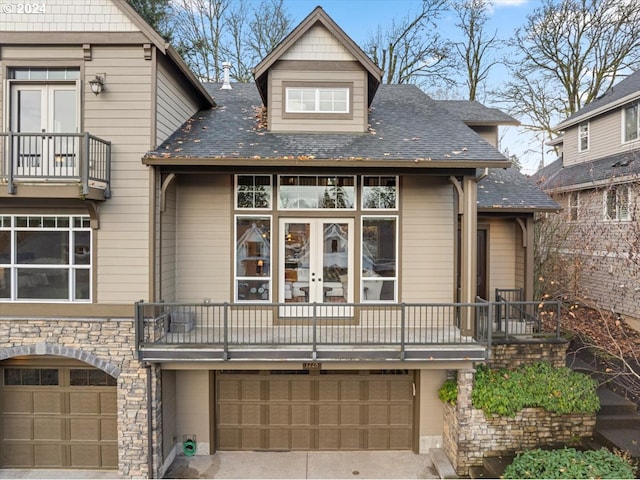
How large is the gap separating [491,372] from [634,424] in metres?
3.10

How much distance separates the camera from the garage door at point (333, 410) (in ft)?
27.0

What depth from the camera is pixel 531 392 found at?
23.3 ft

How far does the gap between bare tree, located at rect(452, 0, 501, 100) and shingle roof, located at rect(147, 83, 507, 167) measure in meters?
12.1

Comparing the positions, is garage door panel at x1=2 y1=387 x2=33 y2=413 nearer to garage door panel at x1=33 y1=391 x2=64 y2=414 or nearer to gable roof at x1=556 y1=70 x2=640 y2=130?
garage door panel at x1=33 y1=391 x2=64 y2=414

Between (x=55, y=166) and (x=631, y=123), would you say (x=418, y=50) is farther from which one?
(x=55, y=166)

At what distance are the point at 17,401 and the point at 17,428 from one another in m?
0.53

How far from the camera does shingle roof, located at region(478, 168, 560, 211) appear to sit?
9.30m

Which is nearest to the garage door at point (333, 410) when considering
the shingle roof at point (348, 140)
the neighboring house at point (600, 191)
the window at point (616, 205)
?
the shingle roof at point (348, 140)

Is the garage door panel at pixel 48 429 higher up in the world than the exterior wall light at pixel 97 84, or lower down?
lower down

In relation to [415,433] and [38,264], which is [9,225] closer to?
[38,264]

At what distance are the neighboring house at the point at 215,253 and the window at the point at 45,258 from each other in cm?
4

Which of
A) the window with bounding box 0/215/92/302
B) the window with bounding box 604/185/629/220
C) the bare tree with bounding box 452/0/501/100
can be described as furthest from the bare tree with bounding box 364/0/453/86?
the window with bounding box 0/215/92/302

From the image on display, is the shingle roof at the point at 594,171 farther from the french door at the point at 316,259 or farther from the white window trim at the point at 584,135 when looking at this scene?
the french door at the point at 316,259

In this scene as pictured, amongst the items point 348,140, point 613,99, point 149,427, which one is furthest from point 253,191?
point 613,99
